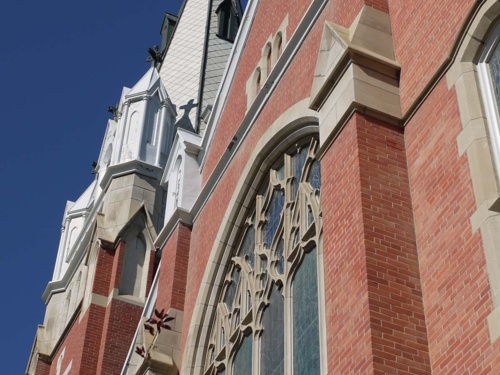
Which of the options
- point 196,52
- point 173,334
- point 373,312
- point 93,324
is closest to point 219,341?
point 173,334

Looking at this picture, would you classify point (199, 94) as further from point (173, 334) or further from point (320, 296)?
point (320, 296)

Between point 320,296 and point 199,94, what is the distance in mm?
18332

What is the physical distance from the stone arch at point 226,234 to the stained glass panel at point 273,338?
194cm

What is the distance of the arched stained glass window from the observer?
10.6 meters

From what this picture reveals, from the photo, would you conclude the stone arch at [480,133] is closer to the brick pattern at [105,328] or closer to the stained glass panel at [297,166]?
the stained glass panel at [297,166]

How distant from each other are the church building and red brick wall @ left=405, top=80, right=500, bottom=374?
17 millimetres

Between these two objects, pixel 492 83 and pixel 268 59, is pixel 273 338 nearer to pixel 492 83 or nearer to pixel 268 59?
pixel 492 83

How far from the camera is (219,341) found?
13281mm

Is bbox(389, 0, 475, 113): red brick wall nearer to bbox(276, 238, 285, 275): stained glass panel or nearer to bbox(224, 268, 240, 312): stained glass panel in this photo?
bbox(276, 238, 285, 275): stained glass panel

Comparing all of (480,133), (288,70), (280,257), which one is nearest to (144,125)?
(288,70)

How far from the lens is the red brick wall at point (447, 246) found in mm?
7238

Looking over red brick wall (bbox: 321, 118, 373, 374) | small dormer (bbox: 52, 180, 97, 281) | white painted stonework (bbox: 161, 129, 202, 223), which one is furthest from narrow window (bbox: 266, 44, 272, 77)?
small dormer (bbox: 52, 180, 97, 281)

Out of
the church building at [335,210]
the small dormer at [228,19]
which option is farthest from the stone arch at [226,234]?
the small dormer at [228,19]

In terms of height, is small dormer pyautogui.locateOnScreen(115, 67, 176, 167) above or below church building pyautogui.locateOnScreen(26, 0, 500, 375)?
above
